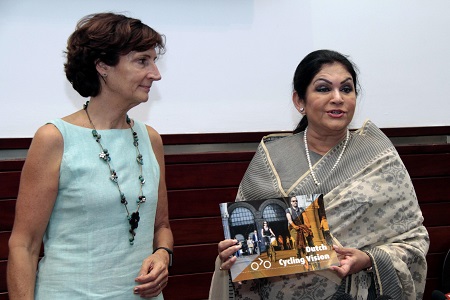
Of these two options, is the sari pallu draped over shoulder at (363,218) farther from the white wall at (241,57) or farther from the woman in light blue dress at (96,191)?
the white wall at (241,57)

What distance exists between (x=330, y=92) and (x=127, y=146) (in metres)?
0.72

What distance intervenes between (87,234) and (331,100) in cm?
91

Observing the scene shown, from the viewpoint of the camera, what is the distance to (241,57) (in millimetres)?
2824

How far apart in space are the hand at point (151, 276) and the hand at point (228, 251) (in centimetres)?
17

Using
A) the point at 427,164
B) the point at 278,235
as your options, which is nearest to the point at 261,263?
the point at 278,235

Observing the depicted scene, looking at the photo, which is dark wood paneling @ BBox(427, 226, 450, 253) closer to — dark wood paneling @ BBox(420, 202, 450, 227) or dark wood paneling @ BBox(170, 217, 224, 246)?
dark wood paneling @ BBox(420, 202, 450, 227)

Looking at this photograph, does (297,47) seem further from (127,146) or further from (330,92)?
(127,146)

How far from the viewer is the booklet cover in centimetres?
169

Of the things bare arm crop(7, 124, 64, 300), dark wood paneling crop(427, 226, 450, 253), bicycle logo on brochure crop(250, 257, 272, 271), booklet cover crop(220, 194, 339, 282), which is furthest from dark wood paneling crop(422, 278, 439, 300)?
bare arm crop(7, 124, 64, 300)

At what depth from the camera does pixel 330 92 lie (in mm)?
1981

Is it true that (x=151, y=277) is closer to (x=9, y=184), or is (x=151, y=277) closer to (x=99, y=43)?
(x=99, y=43)

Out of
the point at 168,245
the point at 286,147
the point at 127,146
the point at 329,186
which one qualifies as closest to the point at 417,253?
the point at 329,186

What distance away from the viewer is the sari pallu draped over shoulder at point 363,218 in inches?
72.4

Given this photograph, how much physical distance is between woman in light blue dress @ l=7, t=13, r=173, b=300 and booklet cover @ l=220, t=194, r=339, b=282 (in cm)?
23
